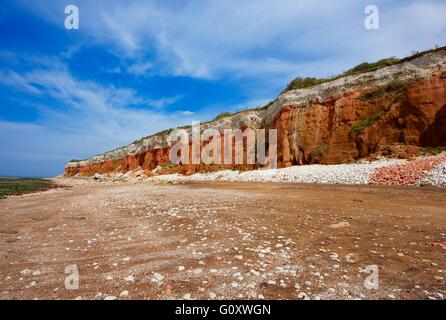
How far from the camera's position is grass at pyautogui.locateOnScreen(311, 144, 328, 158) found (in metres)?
31.1

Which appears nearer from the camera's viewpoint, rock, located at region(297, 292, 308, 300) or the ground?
rock, located at region(297, 292, 308, 300)

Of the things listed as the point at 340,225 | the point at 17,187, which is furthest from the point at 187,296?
the point at 17,187

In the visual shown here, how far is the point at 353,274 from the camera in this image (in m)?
4.09

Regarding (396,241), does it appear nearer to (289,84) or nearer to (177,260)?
(177,260)

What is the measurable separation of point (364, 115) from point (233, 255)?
30.8 meters

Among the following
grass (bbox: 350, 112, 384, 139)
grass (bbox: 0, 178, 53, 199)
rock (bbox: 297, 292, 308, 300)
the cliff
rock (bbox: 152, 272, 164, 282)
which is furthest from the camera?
grass (bbox: 350, 112, 384, 139)

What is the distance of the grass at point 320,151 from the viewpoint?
31.1 metres

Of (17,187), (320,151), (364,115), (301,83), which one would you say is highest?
(301,83)

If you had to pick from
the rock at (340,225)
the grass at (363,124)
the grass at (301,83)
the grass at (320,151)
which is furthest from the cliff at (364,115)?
the rock at (340,225)

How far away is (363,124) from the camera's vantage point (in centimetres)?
2875
